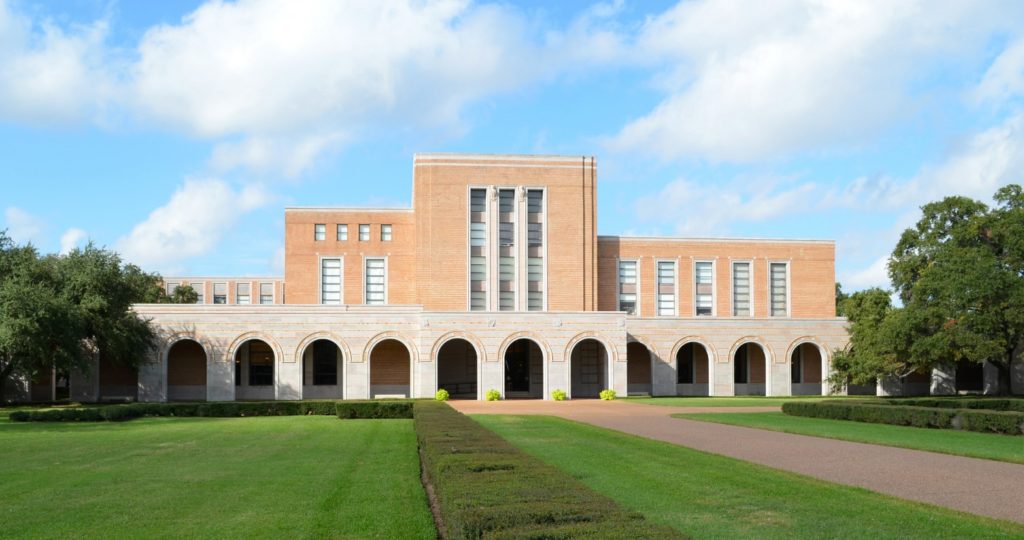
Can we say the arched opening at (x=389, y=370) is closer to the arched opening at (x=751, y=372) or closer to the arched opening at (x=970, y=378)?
the arched opening at (x=751, y=372)

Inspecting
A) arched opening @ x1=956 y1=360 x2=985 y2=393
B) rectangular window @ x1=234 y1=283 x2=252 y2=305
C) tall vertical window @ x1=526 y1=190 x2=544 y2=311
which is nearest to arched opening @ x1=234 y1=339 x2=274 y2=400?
tall vertical window @ x1=526 y1=190 x2=544 y2=311

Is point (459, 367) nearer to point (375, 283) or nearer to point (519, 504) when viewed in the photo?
point (375, 283)

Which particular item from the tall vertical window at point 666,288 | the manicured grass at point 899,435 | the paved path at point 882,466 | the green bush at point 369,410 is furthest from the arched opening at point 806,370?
the paved path at point 882,466

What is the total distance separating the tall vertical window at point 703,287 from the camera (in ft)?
200

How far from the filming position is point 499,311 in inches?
2030

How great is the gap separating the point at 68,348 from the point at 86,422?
1053cm

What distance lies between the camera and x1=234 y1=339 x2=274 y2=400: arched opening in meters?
53.3

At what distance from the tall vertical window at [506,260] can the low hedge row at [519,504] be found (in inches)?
1702

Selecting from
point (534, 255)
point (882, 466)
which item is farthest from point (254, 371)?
point (882, 466)

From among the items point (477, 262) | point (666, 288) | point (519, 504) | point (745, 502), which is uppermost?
point (477, 262)

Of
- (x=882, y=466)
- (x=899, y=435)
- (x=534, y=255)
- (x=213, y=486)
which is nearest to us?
(x=213, y=486)

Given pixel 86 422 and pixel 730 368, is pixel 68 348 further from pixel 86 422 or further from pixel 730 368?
pixel 730 368

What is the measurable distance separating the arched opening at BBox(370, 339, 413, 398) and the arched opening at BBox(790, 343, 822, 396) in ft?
81.0

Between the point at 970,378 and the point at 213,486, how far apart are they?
187 ft
